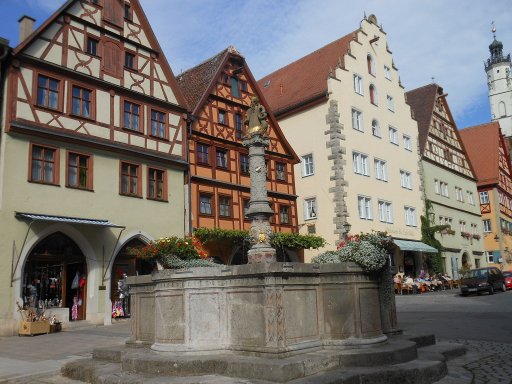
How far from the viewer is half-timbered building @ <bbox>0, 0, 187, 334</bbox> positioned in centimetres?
1717

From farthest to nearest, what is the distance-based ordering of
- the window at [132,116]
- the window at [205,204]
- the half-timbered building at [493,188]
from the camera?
1. the half-timbered building at [493,188]
2. the window at [205,204]
3. the window at [132,116]

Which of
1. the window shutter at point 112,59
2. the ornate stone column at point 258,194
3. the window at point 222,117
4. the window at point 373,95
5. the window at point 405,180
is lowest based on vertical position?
the ornate stone column at point 258,194

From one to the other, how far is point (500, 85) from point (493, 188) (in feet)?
177

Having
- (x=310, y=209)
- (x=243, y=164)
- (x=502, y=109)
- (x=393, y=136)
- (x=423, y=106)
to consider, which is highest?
(x=502, y=109)

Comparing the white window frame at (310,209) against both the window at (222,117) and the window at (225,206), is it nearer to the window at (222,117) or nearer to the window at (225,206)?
the window at (225,206)

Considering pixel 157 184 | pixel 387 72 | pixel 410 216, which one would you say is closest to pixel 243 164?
pixel 157 184

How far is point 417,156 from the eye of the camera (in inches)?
1531

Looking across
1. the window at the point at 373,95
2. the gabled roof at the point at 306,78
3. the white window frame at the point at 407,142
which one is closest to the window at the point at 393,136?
the white window frame at the point at 407,142

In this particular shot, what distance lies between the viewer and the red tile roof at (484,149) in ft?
171

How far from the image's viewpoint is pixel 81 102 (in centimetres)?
1967

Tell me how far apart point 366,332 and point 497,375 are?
6.38 feet

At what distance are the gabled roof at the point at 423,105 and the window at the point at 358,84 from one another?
9.19 metres

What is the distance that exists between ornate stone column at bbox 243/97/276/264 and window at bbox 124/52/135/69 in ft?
43.0

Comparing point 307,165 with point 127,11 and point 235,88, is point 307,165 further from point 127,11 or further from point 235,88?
point 127,11
